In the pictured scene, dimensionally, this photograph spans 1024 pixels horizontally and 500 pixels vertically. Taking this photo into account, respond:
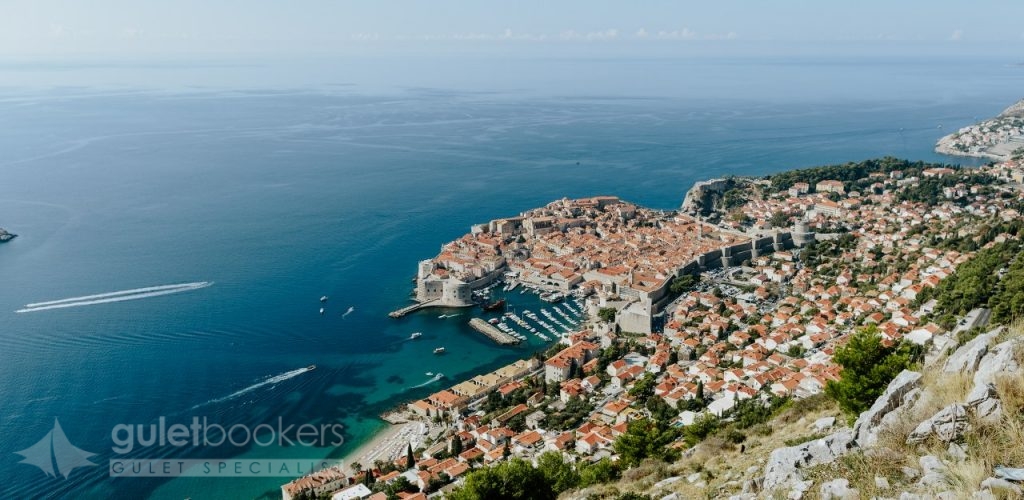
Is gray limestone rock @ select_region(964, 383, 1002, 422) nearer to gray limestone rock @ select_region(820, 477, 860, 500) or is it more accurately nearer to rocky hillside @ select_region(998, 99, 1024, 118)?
gray limestone rock @ select_region(820, 477, 860, 500)

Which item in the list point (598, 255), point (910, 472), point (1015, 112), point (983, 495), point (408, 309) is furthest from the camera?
point (1015, 112)

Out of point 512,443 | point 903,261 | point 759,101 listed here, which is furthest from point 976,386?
point 759,101

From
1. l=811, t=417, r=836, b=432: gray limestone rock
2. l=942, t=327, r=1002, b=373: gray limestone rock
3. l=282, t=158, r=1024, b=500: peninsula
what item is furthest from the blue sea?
l=942, t=327, r=1002, b=373: gray limestone rock

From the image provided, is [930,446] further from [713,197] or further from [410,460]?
[713,197]

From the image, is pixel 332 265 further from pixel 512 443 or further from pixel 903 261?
pixel 903 261

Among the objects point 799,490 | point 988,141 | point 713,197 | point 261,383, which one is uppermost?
point 799,490

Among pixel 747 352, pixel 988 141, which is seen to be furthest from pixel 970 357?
pixel 988 141

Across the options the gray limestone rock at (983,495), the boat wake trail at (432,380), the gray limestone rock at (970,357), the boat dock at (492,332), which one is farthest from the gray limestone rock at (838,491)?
the boat dock at (492,332)
